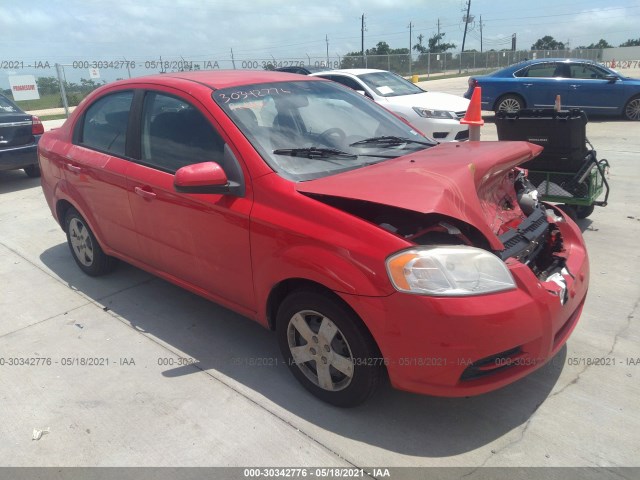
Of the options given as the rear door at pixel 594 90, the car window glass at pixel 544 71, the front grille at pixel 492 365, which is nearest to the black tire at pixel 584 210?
the front grille at pixel 492 365

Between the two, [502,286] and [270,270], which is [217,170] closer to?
[270,270]

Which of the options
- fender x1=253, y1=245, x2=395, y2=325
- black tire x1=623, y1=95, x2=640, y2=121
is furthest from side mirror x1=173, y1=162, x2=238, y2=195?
black tire x1=623, y1=95, x2=640, y2=121

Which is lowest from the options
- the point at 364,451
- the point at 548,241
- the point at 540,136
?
the point at 364,451

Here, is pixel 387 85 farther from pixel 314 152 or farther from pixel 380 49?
pixel 380 49

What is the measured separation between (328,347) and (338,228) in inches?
24.9

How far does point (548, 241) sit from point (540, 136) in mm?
2361

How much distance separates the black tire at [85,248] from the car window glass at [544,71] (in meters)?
11.4

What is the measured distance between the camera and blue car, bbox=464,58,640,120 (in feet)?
40.0

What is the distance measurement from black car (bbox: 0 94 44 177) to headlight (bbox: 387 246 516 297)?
25.5ft

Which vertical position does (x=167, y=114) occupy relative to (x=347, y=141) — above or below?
above

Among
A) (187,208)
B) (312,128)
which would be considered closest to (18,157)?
(187,208)

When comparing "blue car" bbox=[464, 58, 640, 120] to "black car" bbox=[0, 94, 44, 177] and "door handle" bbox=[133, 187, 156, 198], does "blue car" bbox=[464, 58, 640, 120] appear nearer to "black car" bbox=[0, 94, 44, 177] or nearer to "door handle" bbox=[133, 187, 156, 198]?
"black car" bbox=[0, 94, 44, 177]

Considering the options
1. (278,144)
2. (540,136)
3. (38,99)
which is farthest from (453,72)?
(278,144)

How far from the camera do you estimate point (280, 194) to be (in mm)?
2723
